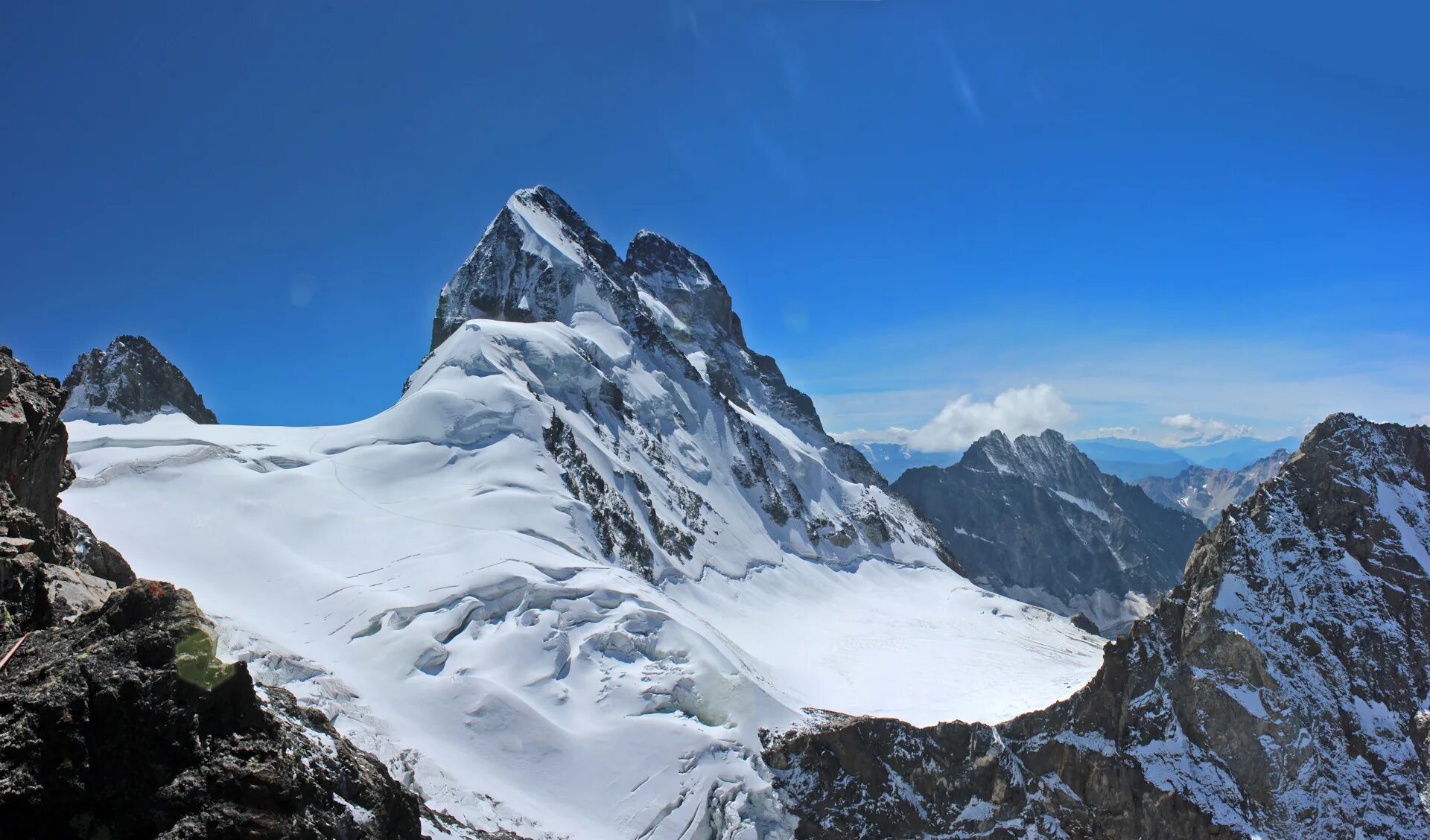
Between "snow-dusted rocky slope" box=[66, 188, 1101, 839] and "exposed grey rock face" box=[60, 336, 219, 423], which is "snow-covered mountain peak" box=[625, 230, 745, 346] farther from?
"exposed grey rock face" box=[60, 336, 219, 423]

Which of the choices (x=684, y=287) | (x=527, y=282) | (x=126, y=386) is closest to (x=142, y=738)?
(x=126, y=386)

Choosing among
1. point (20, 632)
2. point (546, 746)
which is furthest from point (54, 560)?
point (546, 746)

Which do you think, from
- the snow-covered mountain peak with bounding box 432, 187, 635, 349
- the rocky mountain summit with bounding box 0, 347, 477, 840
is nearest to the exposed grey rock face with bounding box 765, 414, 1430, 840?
the rocky mountain summit with bounding box 0, 347, 477, 840

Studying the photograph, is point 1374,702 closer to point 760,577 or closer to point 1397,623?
point 1397,623

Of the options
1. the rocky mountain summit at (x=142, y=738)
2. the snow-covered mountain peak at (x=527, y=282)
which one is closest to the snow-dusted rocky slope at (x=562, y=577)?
the snow-covered mountain peak at (x=527, y=282)

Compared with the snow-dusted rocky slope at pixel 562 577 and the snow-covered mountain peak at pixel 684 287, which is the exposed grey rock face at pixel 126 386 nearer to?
the snow-dusted rocky slope at pixel 562 577

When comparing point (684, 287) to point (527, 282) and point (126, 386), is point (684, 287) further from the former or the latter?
point (126, 386)
